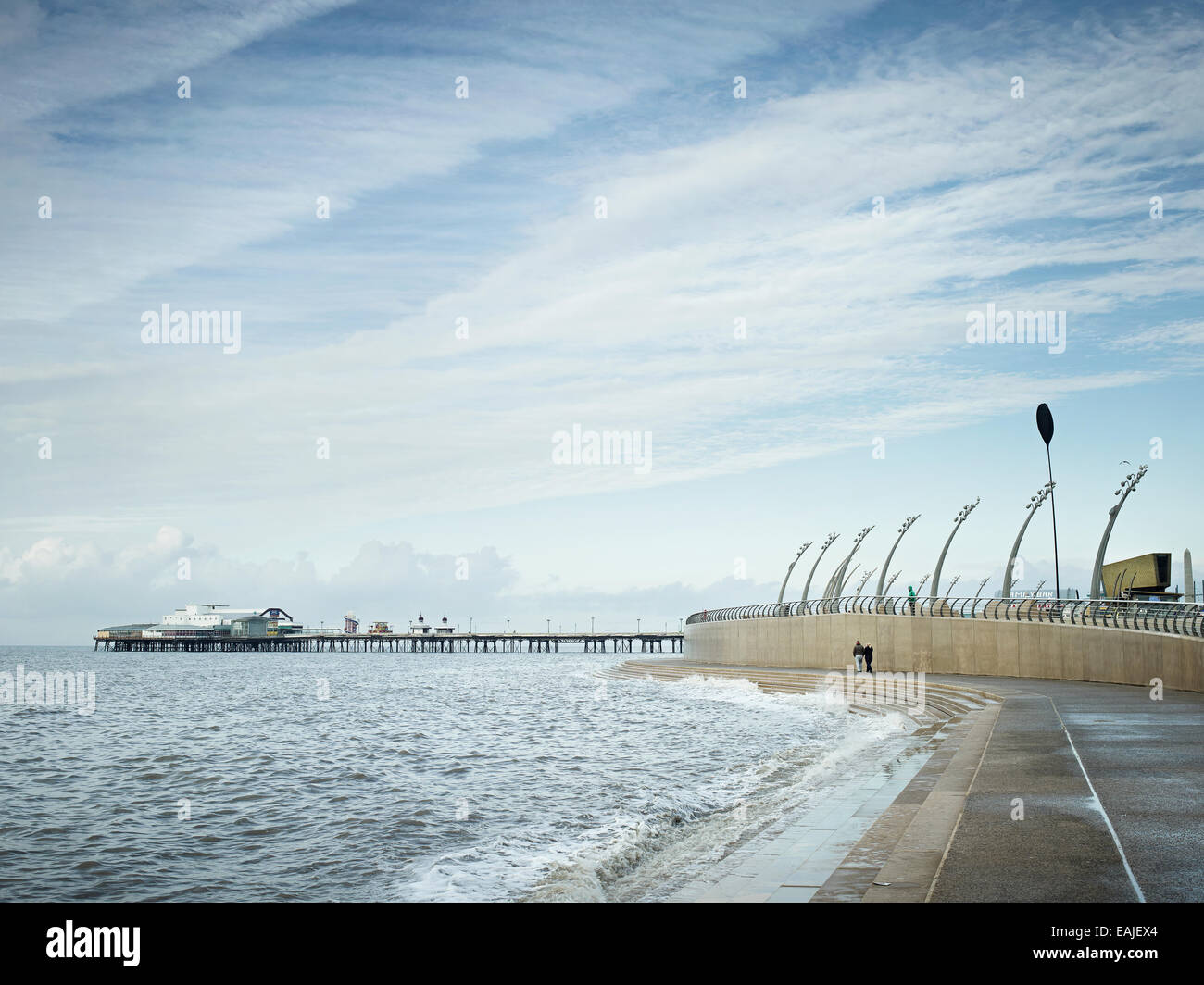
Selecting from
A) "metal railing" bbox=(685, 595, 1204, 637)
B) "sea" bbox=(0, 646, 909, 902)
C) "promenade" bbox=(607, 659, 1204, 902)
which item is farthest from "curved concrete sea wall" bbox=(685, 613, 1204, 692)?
"promenade" bbox=(607, 659, 1204, 902)

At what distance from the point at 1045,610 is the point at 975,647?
3.90 m

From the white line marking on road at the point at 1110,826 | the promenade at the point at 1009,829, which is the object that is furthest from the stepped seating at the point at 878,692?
the white line marking on road at the point at 1110,826

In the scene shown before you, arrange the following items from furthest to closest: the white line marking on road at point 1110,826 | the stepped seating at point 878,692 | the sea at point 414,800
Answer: the stepped seating at point 878,692, the sea at point 414,800, the white line marking on road at point 1110,826

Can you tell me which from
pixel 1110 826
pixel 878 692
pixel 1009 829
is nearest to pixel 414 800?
pixel 1009 829

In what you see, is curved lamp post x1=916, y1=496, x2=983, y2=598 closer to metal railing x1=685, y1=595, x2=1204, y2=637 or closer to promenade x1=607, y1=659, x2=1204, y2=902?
metal railing x1=685, y1=595, x2=1204, y2=637

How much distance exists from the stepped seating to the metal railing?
4548 millimetres

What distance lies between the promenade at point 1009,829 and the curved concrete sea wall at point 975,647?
37.9 feet

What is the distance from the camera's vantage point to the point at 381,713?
1495 inches

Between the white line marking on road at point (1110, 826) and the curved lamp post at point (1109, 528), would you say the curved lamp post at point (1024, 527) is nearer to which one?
the curved lamp post at point (1109, 528)

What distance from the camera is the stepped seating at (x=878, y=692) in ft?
76.0

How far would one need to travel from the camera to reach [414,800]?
16.1 m
